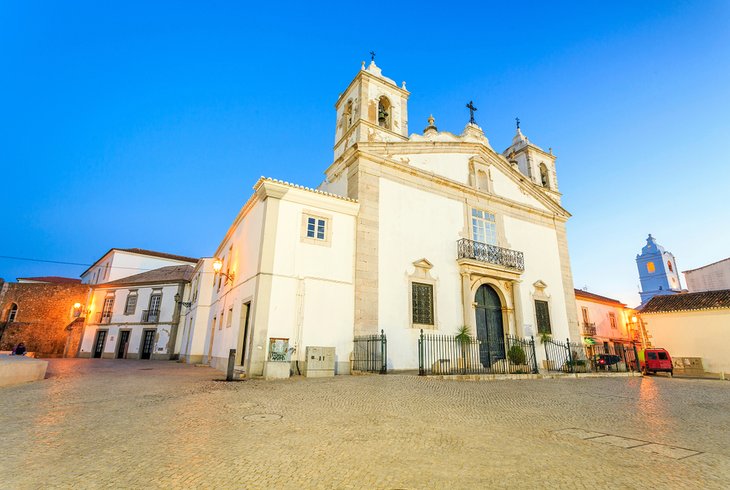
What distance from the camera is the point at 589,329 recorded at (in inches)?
1162

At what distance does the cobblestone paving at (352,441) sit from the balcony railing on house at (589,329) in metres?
24.2

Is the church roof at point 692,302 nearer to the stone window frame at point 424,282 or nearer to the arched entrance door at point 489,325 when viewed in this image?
the arched entrance door at point 489,325

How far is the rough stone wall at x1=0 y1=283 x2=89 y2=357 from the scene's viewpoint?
2859 cm

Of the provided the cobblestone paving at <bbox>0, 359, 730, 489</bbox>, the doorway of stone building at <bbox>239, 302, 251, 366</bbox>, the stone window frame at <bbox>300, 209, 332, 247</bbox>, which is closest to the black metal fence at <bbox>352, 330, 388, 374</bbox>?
the stone window frame at <bbox>300, 209, 332, 247</bbox>

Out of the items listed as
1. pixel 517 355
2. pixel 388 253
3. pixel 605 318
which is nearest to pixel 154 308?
pixel 388 253

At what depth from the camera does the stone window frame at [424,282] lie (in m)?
14.2

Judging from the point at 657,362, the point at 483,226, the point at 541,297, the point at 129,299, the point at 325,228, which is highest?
the point at 483,226

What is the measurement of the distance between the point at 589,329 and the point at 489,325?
18.3 meters

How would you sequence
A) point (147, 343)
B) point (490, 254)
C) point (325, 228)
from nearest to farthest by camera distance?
point (325, 228)
point (490, 254)
point (147, 343)

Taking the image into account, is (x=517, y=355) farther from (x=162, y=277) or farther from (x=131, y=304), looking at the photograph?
(x=131, y=304)

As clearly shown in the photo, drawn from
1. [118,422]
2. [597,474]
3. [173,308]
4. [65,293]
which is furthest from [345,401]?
[65,293]

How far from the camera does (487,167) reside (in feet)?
62.0

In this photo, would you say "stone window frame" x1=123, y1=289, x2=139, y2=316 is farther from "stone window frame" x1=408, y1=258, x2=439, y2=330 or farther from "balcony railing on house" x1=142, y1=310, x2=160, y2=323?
"stone window frame" x1=408, y1=258, x2=439, y2=330

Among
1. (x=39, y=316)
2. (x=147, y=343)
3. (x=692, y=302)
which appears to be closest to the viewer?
(x=692, y=302)
